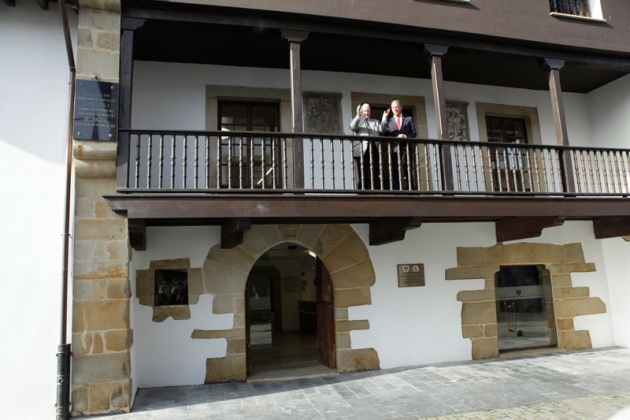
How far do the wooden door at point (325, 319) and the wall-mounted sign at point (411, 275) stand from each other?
1044 mm

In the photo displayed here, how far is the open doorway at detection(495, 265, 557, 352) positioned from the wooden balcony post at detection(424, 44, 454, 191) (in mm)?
2542

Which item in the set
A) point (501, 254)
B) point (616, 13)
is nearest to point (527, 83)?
point (616, 13)

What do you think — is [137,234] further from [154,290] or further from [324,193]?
[324,193]

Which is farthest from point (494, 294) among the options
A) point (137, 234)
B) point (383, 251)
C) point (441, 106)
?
point (137, 234)

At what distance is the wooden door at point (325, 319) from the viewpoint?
6.55 m

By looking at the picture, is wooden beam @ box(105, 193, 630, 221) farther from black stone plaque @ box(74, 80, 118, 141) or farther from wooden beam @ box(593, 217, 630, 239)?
wooden beam @ box(593, 217, 630, 239)

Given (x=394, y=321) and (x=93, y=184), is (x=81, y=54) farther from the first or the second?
(x=394, y=321)

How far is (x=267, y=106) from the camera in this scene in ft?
22.7

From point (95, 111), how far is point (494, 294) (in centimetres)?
603

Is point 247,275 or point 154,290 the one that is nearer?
point 154,290

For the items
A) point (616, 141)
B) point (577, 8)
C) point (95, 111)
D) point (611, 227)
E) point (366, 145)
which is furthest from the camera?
point (616, 141)

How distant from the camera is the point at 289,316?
467 inches

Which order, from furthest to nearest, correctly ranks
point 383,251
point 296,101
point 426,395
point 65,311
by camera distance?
point 383,251
point 296,101
point 426,395
point 65,311

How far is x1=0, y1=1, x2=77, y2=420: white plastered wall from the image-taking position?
468 cm
